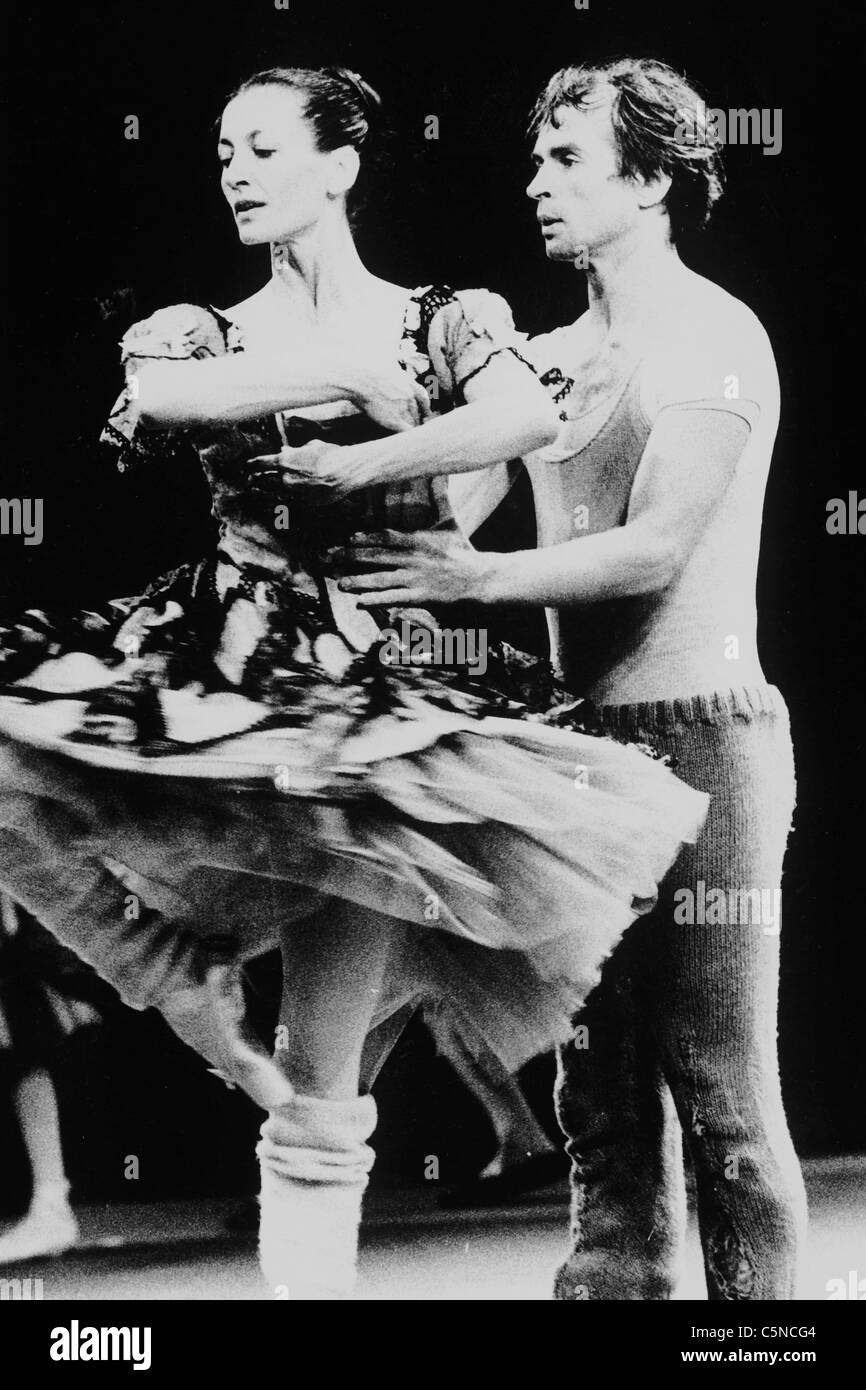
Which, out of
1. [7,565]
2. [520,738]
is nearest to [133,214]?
[7,565]

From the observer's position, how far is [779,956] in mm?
2545

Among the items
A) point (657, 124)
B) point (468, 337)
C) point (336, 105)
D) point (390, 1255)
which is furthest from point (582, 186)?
point (390, 1255)

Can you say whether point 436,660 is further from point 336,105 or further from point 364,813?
point 336,105

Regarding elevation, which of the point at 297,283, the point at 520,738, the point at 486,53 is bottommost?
the point at 520,738

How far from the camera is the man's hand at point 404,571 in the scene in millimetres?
2516

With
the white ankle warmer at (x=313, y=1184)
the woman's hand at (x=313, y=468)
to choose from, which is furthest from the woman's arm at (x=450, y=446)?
the white ankle warmer at (x=313, y=1184)

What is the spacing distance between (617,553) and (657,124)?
29.9 inches

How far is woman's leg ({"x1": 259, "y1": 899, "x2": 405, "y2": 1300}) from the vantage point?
8.09 ft

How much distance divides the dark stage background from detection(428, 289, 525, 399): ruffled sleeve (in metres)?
0.03

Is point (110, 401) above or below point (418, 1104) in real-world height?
above

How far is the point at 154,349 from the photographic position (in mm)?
2539

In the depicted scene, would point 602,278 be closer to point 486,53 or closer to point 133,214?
Answer: point 486,53

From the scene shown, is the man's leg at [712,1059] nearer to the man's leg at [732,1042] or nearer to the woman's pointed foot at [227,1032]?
the man's leg at [732,1042]
